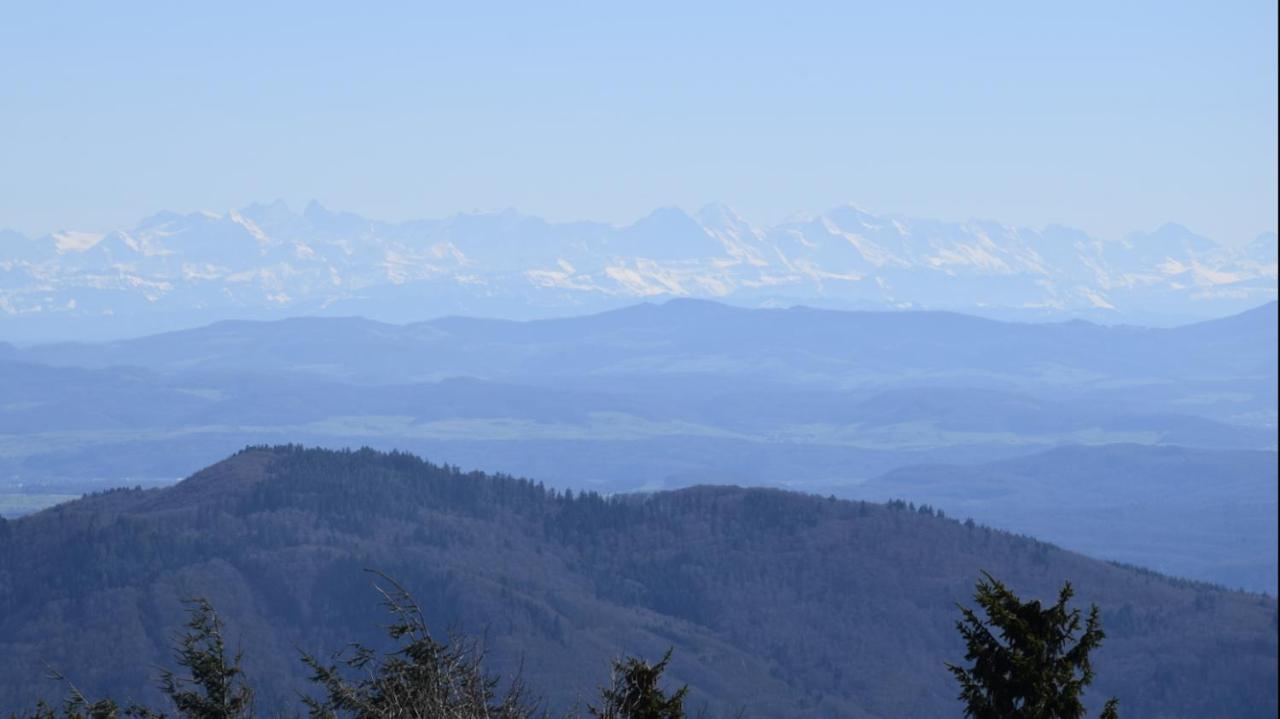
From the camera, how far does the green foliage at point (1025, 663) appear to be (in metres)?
26.0

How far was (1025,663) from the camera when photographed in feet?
85.0

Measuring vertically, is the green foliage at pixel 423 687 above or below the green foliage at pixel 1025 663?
below

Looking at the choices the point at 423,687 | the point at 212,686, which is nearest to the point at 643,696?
the point at 423,687

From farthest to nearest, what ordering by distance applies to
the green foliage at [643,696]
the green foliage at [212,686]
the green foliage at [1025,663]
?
the green foliage at [212,686]
the green foliage at [643,696]
the green foliage at [1025,663]

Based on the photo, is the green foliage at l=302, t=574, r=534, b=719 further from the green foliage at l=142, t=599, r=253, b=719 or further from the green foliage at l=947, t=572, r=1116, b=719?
the green foliage at l=947, t=572, r=1116, b=719

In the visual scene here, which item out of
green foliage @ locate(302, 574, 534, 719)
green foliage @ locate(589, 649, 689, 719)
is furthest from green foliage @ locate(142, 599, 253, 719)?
green foliage @ locate(589, 649, 689, 719)

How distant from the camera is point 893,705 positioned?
184500 mm

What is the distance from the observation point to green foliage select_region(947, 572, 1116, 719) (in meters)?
26.0

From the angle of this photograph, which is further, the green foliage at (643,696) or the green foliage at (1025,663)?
the green foliage at (643,696)

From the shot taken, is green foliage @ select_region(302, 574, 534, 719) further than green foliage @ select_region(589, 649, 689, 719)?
No

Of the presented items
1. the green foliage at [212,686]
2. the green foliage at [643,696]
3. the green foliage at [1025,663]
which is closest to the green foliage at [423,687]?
the green foliage at [212,686]

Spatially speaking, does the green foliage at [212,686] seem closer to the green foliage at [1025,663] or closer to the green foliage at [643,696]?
the green foliage at [643,696]

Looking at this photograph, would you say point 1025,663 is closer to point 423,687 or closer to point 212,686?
point 423,687

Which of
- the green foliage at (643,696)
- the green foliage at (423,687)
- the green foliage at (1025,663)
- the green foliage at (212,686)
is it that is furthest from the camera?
the green foliage at (212,686)
